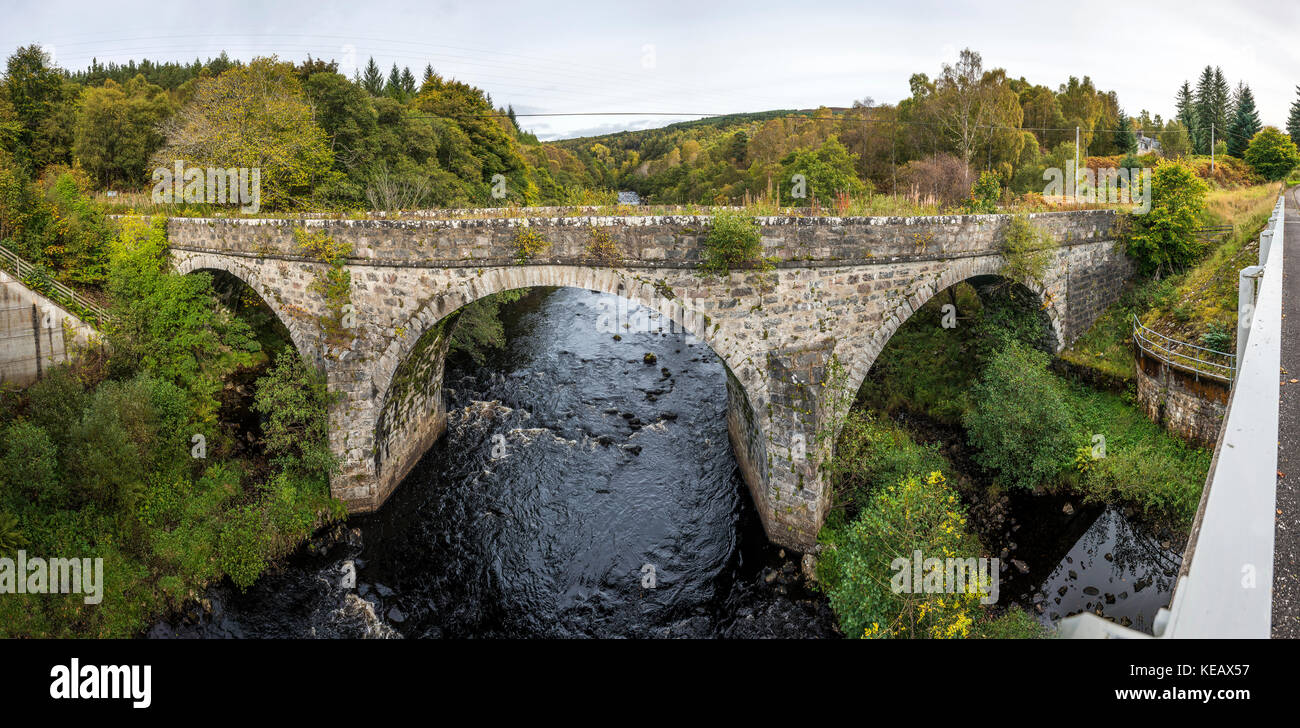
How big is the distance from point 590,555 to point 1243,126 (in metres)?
71.2

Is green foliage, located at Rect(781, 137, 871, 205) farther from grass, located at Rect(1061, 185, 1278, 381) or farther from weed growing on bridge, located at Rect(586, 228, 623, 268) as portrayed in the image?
weed growing on bridge, located at Rect(586, 228, 623, 268)

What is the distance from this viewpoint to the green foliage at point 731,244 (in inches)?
519

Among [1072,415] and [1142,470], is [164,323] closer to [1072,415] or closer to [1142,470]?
[1072,415]

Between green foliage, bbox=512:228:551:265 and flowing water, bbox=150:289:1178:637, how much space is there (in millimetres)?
6866

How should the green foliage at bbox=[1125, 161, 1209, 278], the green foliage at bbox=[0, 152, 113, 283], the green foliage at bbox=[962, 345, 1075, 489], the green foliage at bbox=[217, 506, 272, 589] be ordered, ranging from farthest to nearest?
the green foliage at bbox=[1125, 161, 1209, 278], the green foliage at bbox=[0, 152, 113, 283], the green foliage at bbox=[962, 345, 1075, 489], the green foliage at bbox=[217, 506, 272, 589]

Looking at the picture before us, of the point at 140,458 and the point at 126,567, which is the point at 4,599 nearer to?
the point at 126,567

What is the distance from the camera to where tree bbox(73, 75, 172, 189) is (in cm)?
3319

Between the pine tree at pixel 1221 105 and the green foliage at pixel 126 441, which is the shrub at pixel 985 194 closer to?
the green foliage at pixel 126 441

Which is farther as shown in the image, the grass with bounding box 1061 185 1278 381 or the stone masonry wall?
the grass with bounding box 1061 185 1278 381

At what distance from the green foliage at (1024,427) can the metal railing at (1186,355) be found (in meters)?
2.99

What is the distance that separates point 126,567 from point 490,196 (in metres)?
29.1

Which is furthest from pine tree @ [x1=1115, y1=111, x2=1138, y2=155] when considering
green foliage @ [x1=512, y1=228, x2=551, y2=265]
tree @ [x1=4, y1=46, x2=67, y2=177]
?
tree @ [x1=4, y1=46, x2=67, y2=177]

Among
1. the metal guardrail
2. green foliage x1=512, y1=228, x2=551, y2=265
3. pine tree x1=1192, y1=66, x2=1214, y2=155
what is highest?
pine tree x1=1192, y1=66, x2=1214, y2=155

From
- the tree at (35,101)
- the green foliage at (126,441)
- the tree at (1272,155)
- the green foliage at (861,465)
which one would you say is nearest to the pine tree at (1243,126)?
the tree at (1272,155)
